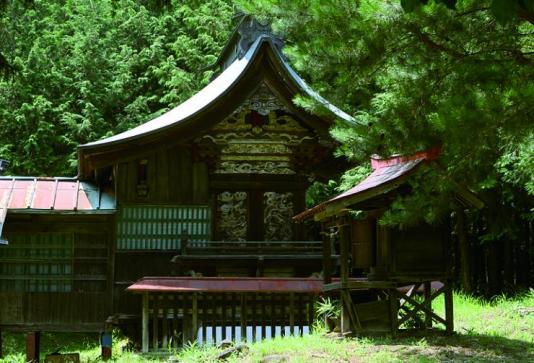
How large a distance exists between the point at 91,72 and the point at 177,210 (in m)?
10.8

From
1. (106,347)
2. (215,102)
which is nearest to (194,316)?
(106,347)

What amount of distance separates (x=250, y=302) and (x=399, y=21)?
6798 millimetres

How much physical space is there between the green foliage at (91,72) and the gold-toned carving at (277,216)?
8.68 m

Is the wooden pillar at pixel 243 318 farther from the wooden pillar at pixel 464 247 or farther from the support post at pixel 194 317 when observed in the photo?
the wooden pillar at pixel 464 247

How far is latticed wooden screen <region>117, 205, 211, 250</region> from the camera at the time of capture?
15.7 meters

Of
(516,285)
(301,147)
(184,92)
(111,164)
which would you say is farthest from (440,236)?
(184,92)

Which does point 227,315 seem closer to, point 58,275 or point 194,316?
point 194,316

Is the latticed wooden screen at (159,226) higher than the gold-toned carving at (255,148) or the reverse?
the reverse

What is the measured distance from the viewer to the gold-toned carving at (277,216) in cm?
1631

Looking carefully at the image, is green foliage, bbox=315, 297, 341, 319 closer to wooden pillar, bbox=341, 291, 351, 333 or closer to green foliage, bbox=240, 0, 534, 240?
wooden pillar, bbox=341, 291, 351, 333

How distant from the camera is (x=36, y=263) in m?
15.7

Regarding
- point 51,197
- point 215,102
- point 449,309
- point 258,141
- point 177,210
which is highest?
point 215,102

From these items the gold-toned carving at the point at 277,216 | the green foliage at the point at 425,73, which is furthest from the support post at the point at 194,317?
the green foliage at the point at 425,73

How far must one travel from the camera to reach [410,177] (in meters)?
10.1
